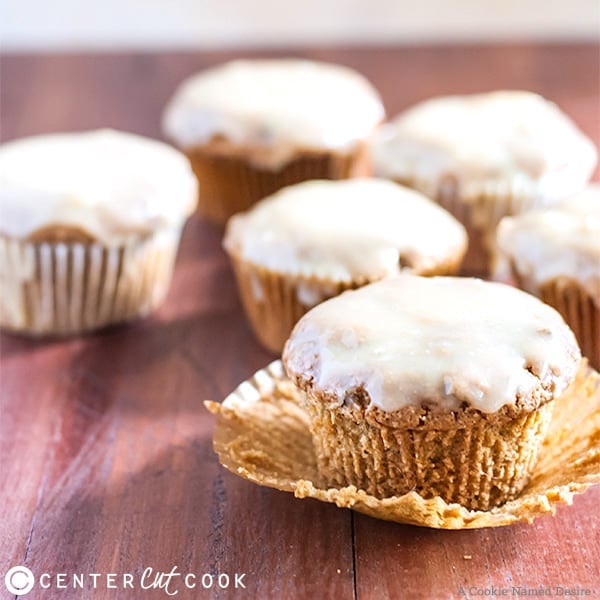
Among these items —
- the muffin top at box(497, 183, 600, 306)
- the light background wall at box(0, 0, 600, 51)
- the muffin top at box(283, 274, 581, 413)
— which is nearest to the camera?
the muffin top at box(283, 274, 581, 413)

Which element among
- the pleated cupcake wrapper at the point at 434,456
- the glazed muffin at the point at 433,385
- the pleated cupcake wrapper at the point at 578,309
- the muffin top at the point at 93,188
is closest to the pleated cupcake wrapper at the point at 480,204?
the pleated cupcake wrapper at the point at 578,309

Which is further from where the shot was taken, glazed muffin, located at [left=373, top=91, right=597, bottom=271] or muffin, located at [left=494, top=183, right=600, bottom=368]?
glazed muffin, located at [left=373, top=91, right=597, bottom=271]

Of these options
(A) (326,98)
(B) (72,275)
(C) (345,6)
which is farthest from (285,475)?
(C) (345,6)

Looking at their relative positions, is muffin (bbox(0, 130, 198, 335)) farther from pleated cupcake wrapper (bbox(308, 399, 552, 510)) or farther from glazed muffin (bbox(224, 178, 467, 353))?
pleated cupcake wrapper (bbox(308, 399, 552, 510))

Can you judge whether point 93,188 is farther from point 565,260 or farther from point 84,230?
point 565,260

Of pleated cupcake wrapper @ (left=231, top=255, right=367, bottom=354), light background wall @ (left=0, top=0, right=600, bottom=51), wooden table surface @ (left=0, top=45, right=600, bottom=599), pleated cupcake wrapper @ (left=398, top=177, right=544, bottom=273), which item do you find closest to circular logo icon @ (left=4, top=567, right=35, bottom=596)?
wooden table surface @ (left=0, top=45, right=600, bottom=599)

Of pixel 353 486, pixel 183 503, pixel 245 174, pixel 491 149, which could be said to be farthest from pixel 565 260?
pixel 245 174
